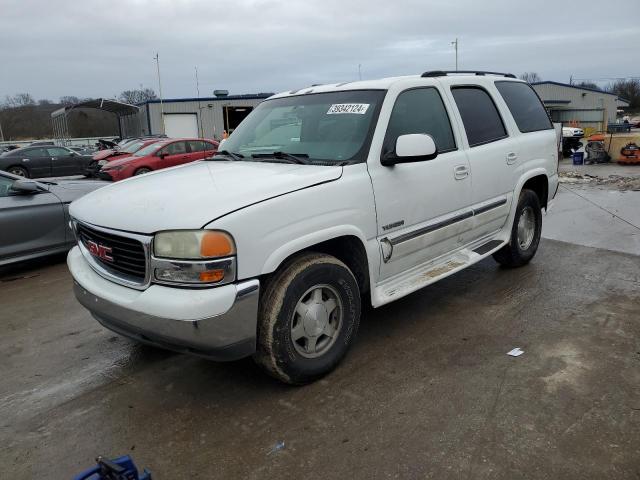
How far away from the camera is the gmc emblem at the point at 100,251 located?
3.19m

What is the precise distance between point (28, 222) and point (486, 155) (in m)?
5.28

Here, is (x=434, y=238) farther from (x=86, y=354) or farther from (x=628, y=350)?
(x=86, y=354)

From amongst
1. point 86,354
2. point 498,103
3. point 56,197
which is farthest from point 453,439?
point 56,197

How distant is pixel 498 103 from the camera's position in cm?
503

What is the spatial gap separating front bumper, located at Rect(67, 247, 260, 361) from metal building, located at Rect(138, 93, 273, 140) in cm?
4112

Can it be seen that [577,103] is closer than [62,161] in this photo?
No

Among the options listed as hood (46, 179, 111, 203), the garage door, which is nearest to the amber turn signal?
hood (46, 179, 111, 203)

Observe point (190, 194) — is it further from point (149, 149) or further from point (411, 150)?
point (149, 149)

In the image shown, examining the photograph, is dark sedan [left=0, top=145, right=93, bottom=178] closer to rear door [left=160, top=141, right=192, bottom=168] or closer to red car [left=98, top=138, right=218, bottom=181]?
red car [left=98, top=138, right=218, bottom=181]

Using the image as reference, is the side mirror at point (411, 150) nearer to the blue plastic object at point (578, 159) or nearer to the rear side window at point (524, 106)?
the rear side window at point (524, 106)

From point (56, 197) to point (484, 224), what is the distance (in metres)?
5.22

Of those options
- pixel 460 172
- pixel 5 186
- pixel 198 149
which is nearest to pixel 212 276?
pixel 460 172

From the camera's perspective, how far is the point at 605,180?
13047mm

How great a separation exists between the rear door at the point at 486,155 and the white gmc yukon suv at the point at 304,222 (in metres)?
0.02
